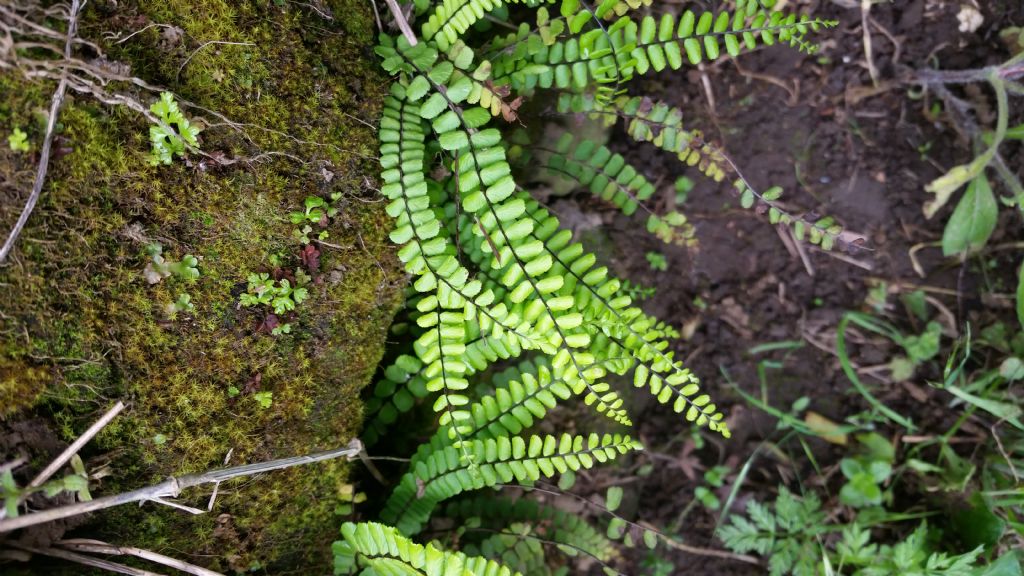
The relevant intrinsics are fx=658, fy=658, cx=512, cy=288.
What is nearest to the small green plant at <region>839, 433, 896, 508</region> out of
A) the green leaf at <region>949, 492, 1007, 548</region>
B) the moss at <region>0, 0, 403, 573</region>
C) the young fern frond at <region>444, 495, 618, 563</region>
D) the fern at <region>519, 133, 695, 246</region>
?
the green leaf at <region>949, 492, 1007, 548</region>

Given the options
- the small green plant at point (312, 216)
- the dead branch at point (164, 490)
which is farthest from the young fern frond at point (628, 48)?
the dead branch at point (164, 490)

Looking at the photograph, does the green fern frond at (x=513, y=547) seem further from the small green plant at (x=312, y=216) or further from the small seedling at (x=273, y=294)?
the small green plant at (x=312, y=216)

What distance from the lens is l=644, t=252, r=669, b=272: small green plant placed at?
345 centimetres

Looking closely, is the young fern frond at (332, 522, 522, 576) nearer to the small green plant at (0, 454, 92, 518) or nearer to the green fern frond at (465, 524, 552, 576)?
the green fern frond at (465, 524, 552, 576)

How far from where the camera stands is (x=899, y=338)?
353cm

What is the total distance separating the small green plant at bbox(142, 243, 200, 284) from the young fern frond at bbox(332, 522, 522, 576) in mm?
1046

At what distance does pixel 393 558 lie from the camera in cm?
231

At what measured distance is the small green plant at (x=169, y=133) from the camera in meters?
1.96

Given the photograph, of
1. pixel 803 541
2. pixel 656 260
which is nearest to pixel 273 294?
pixel 656 260

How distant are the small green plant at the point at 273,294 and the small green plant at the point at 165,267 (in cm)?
17

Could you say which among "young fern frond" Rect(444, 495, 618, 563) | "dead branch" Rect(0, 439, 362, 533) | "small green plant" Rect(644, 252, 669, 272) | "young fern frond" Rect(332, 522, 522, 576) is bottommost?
"young fern frond" Rect(444, 495, 618, 563)

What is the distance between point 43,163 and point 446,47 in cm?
128

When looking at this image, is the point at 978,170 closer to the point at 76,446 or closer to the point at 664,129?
the point at 664,129

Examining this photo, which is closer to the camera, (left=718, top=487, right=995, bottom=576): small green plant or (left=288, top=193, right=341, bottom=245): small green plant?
(left=288, top=193, right=341, bottom=245): small green plant
